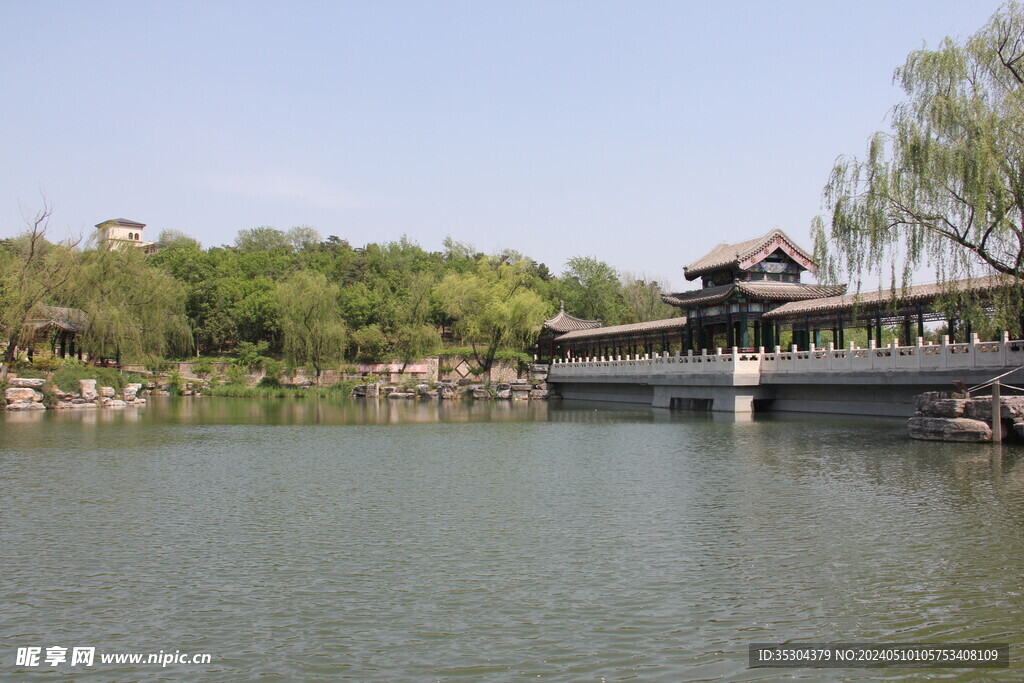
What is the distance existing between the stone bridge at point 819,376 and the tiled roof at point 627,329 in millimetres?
2977

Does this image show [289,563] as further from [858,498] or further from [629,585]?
[858,498]

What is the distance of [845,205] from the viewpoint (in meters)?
18.9

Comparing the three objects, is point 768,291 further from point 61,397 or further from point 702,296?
point 61,397

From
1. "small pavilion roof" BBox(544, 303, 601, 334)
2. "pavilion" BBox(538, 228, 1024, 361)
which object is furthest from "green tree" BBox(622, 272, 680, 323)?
"pavilion" BBox(538, 228, 1024, 361)

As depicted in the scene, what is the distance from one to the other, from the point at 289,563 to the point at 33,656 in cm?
236

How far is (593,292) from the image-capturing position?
5656cm

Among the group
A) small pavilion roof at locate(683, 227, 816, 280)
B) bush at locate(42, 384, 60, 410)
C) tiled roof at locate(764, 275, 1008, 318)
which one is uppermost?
small pavilion roof at locate(683, 227, 816, 280)

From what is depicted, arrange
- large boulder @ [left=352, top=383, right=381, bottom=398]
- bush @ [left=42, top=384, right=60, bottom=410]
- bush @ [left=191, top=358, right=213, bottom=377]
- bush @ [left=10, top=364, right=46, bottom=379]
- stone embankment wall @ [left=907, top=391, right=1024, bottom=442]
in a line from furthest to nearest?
bush @ [left=191, top=358, right=213, bottom=377]
large boulder @ [left=352, top=383, right=381, bottom=398]
bush @ [left=10, top=364, right=46, bottom=379]
bush @ [left=42, top=384, right=60, bottom=410]
stone embankment wall @ [left=907, top=391, right=1024, bottom=442]

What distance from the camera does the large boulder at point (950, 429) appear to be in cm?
1544

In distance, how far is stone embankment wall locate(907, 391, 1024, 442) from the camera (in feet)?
50.5

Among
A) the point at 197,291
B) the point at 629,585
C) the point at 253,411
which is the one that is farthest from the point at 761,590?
the point at 197,291

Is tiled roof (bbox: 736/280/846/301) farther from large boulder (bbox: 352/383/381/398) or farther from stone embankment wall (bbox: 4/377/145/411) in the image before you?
stone embankment wall (bbox: 4/377/145/411)

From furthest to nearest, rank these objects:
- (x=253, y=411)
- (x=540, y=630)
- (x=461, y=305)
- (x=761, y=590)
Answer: (x=461, y=305), (x=253, y=411), (x=761, y=590), (x=540, y=630)

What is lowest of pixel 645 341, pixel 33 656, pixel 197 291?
pixel 33 656
